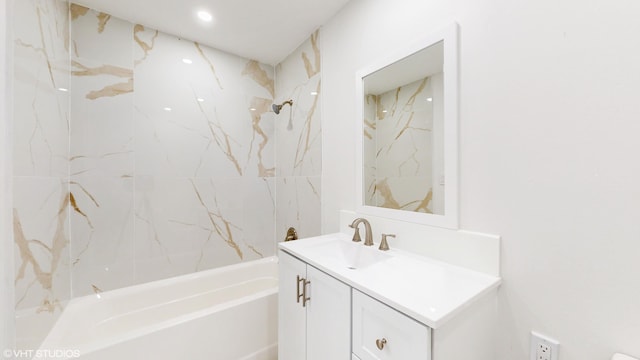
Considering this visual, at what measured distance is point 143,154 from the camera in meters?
1.94

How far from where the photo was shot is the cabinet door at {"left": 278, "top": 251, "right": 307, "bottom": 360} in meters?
1.25

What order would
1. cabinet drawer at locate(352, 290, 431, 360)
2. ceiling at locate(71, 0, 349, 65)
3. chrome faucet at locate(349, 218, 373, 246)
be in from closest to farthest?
cabinet drawer at locate(352, 290, 431, 360) < chrome faucet at locate(349, 218, 373, 246) < ceiling at locate(71, 0, 349, 65)

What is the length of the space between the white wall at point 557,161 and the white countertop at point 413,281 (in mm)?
180

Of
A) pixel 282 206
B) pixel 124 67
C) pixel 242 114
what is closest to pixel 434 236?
pixel 282 206

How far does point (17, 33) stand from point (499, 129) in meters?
2.03

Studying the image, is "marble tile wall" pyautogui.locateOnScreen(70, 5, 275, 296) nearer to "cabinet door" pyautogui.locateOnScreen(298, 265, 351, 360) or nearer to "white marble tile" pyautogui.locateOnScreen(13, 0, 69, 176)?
"white marble tile" pyautogui.locateOnScreen(13, 0, 69, 176)

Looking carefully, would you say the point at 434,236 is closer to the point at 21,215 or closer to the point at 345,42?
the point at 345,42

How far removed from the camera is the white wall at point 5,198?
0.80m

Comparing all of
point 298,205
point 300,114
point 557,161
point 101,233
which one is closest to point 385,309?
point 557,161

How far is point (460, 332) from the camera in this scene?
800 millimetres

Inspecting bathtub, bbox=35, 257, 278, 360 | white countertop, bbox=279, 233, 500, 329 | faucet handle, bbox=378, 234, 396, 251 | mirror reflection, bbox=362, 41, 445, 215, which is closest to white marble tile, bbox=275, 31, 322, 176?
mirror reflection, bbox=362, 41, 445, 215

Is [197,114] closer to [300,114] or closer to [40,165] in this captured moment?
[300,114]

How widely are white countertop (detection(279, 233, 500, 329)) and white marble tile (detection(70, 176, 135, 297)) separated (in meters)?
1.40

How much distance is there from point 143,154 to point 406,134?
1.97 m
